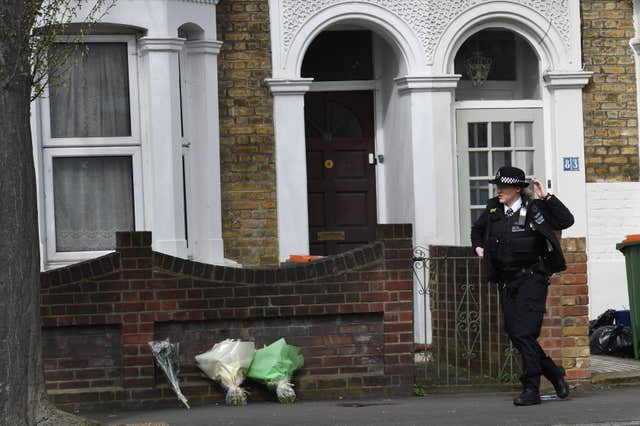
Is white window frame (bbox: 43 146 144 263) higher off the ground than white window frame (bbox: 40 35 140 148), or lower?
lower

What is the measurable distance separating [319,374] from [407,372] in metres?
0.69

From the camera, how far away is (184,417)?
920cm

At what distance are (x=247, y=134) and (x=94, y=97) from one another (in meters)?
1.76

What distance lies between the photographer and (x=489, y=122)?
1437cm

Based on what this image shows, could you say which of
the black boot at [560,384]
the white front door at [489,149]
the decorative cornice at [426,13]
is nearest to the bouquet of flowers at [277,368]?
the black boot at [560,384]

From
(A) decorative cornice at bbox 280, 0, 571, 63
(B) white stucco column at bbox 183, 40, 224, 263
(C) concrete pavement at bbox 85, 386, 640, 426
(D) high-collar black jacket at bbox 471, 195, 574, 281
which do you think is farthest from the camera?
(A) decorative cornice at bbox 280, 0, 571, 63

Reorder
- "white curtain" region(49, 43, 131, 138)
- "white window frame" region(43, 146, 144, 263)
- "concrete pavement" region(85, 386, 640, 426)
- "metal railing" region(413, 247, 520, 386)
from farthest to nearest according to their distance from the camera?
"white curtain" region(49, 43, 131, 138) < "white window frame" region(43, 146, 144, 263) < "metal railing" region(413, 247, 520, 386) < "concrete pavement" region(85, 386, 640, 426)

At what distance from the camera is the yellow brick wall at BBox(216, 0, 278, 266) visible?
1348cm

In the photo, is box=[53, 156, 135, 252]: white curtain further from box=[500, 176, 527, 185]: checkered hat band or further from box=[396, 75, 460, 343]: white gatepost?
box=[500, 176, 527, 185]: checkered hat band

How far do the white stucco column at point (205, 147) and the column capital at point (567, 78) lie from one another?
3.55 metres

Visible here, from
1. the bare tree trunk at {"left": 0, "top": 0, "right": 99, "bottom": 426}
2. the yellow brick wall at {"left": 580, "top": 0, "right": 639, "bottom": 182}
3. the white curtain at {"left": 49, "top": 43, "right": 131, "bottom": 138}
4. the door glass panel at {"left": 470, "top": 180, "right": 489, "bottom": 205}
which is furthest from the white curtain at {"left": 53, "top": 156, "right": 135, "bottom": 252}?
the yellow brick wall at {"left": 580, "top": 0, "right": 639, "bottom": 182}

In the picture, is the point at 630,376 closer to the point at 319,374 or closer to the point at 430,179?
the point at 319,374

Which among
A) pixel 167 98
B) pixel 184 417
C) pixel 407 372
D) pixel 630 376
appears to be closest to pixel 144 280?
pixel 184 417

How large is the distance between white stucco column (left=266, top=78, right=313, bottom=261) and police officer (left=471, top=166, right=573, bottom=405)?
14.1ft
